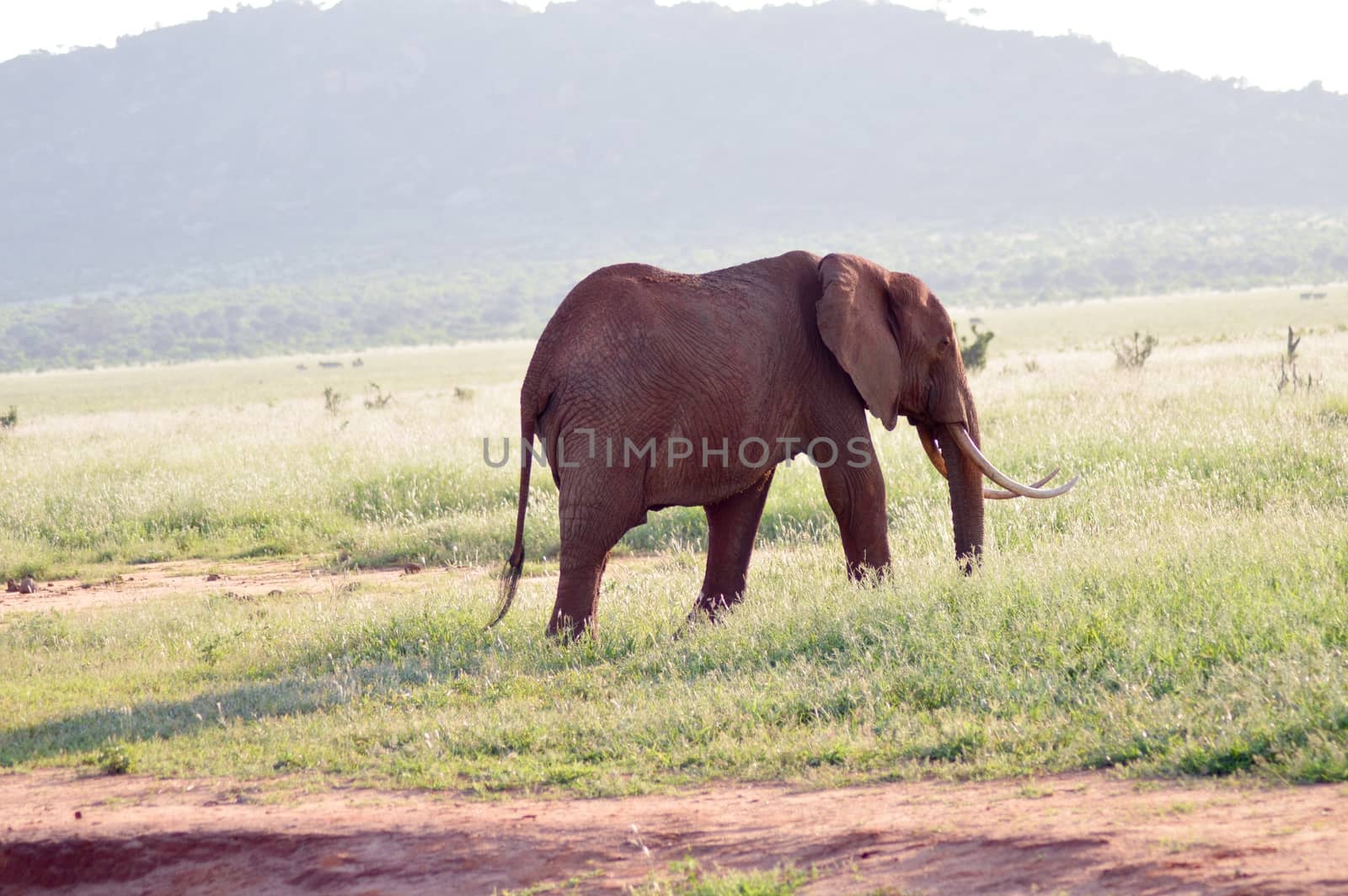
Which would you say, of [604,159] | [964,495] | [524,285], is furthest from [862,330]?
[604,159]

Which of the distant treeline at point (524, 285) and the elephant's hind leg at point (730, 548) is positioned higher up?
the distant treeline at point (524, 285)

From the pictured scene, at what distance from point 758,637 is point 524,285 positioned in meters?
108

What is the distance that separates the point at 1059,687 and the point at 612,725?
1.98 meters

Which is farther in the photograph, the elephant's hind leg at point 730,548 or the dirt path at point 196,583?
the dirt path at point 196,583

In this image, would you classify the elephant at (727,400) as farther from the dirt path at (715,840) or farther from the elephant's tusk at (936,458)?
the dirt path at (715,840)

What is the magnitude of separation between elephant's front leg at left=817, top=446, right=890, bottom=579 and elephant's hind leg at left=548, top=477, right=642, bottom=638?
122 cm

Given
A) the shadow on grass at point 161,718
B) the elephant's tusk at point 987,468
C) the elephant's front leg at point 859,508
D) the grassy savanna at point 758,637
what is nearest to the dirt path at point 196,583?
the grassy savanna at point 758,637

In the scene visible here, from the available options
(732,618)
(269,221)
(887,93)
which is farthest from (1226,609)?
(887,93)

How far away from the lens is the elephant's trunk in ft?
28.3

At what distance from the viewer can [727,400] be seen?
7652mm

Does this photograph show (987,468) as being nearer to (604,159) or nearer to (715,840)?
(715,840)

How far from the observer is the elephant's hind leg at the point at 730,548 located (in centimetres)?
848

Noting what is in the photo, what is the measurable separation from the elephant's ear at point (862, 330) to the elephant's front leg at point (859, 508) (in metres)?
0.33

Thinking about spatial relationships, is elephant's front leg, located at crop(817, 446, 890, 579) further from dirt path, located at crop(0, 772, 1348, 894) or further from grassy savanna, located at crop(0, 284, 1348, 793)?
dirt path, located at crop(0, 772, 1348, 894)
